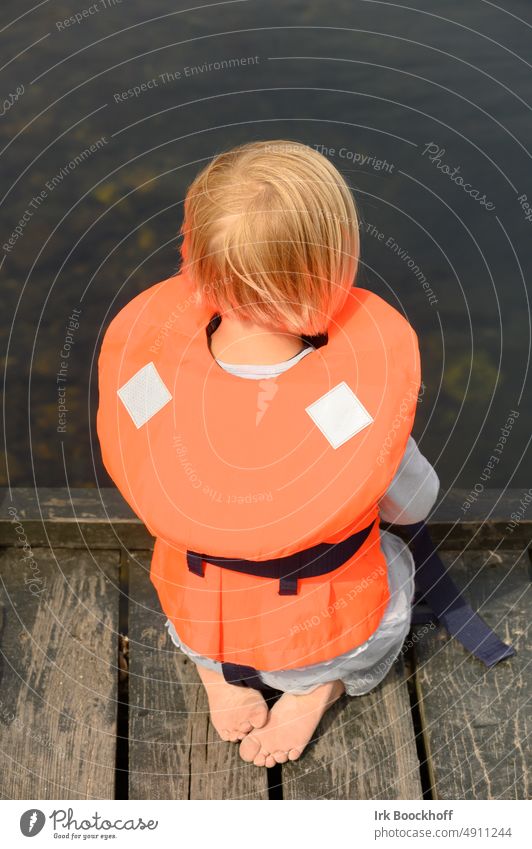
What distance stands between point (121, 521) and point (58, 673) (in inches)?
17.7

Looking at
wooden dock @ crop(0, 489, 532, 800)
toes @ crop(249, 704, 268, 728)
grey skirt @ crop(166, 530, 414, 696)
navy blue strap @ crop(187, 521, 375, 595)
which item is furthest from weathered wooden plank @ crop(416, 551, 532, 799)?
navy blue strap @ crop(187, 521, 375, 595)

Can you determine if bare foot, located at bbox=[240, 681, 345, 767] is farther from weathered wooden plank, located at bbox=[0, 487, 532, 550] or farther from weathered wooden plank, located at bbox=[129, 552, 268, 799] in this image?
weathered wooden plank, located at bbox=[0, 487, 532, 550]

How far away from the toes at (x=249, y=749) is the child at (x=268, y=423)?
0.02m

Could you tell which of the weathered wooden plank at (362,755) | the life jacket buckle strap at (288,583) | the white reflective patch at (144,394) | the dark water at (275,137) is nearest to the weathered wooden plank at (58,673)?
the weathered wooden plank at (362,755)

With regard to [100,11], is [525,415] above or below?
below

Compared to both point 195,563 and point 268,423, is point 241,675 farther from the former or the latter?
point 268,423

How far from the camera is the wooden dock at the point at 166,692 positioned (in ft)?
7.68

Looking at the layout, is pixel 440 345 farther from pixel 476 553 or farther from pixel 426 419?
pixel 476 553

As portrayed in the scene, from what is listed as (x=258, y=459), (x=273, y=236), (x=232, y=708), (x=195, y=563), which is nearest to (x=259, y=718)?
(x=232, y=708)

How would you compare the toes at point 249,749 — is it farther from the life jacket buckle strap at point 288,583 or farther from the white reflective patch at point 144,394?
the white reflective patch at point 144,394

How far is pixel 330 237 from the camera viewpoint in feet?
6.23

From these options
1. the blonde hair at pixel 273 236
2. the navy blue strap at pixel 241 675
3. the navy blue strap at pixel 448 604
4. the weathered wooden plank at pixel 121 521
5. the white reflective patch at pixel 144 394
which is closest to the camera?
the blonde hair at pixel 273 236
